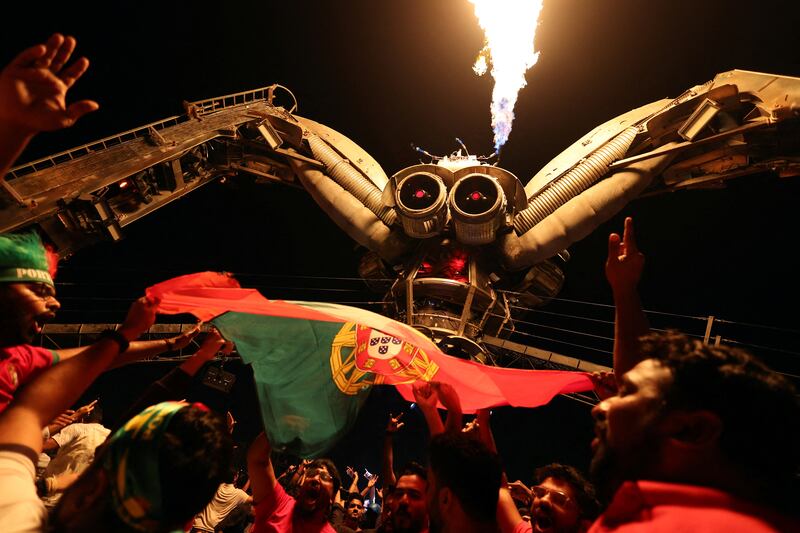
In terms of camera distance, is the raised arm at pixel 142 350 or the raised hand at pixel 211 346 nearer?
the raised arm at pixel 142 350

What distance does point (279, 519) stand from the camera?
3900mm

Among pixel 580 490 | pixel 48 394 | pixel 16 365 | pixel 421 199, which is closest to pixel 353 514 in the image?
pixel 580 490

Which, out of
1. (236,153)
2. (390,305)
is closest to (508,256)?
(390,305)

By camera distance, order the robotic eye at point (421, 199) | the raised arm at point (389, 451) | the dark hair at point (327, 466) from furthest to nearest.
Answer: the robotic eye at point (421, 199), the raised arm at point (389, 451), the dark hair at point (327, 466)

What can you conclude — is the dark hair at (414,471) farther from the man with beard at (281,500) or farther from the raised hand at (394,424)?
the raised hand at (394,424)

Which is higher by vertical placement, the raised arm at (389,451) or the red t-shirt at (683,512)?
the red t-shirt at (683,512)

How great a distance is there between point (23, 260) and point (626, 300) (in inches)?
163

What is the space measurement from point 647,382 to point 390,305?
1574 centimetres

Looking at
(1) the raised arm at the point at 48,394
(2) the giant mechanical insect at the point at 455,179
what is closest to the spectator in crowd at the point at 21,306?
(1) the raised arm at the point at 48,394

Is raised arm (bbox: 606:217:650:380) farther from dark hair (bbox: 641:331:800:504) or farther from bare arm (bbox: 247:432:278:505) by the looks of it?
bare arm (bbox: 247:432:278:505)

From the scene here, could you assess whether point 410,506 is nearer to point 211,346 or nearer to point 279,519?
point 279,519

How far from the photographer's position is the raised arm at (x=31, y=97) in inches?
81.2

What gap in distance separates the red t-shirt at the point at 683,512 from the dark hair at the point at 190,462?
5.34ft

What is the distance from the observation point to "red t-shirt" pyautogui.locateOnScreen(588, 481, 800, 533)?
1.43 meters
